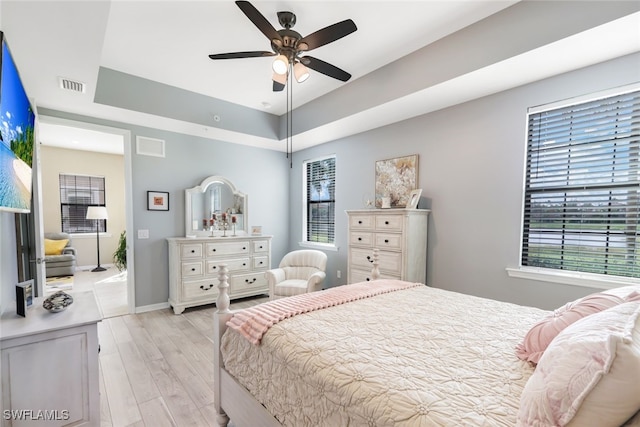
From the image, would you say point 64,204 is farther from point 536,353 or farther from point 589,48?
point 589,48

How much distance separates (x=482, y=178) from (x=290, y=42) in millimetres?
2259

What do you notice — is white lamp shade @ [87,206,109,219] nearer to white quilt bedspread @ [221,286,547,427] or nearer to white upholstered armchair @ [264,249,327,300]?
white upholstered armchair @ [264,249,327,300]

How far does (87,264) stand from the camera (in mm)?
6570

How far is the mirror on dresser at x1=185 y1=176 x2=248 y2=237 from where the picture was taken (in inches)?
163

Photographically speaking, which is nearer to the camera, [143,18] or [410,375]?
[410,375]

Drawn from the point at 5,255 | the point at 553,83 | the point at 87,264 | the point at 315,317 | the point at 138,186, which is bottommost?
the point at 87,264

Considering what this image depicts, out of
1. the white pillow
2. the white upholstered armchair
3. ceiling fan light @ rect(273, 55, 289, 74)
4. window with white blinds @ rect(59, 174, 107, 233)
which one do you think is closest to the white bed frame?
the white pillow

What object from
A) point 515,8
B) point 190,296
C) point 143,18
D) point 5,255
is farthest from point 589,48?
point 190,296

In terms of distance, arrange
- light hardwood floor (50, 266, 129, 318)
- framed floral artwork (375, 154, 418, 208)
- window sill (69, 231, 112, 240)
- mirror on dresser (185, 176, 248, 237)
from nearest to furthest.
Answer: framed floral artwork (375, 154, 418, 208), light hardwood floor (50, 266, 129, 318), mirror on dresser (185, 176, 248, 237), window sill (69, 231, 112, 240)

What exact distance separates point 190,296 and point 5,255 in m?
2.18

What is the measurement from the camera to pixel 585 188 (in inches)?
91.4

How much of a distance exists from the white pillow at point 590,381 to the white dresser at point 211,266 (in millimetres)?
3817

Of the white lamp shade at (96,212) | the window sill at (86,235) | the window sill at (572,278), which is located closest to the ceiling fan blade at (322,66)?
the window sill at (572,278)

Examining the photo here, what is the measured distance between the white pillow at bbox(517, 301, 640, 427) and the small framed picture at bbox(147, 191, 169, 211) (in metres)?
4.26
